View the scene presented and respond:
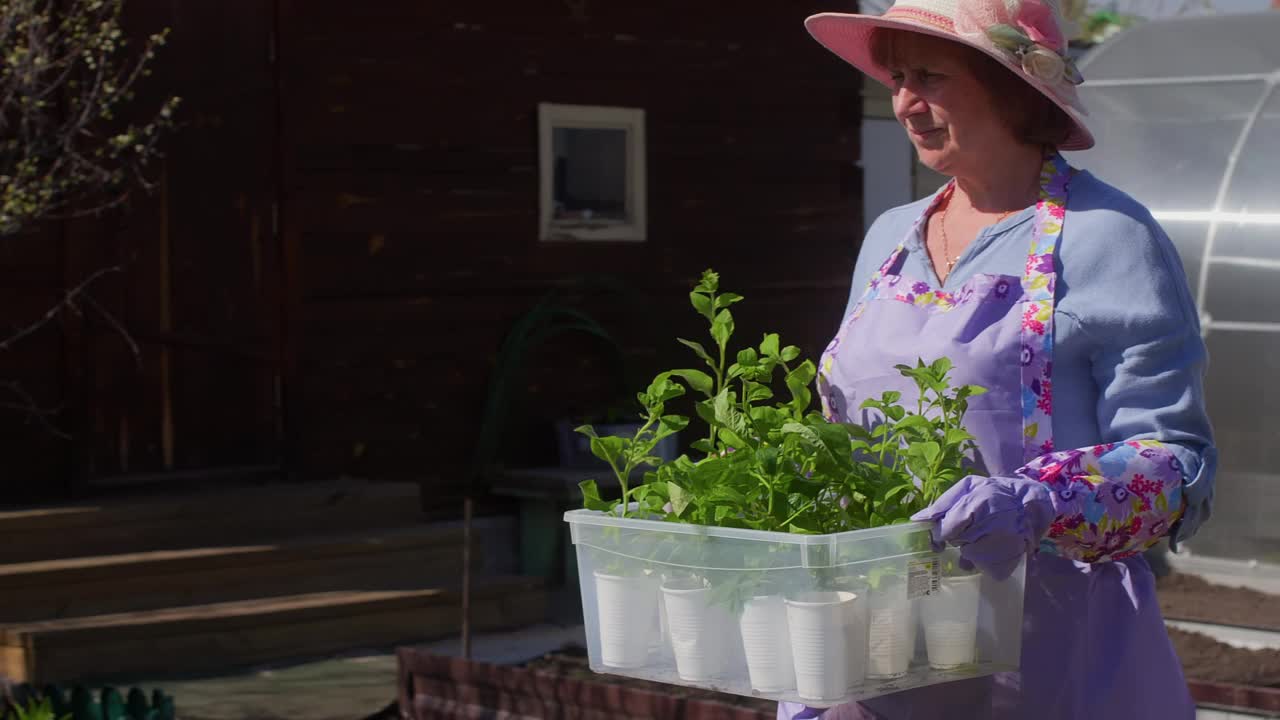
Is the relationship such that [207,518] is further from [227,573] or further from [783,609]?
[783,609]

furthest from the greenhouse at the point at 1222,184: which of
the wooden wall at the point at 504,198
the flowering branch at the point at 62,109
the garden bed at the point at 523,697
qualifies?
the flowering branch at the point at 62,109

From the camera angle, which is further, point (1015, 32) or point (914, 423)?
point (1015, 32)

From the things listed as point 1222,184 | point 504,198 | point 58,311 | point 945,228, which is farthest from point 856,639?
point 1222,184

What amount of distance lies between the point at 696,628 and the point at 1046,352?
56cm

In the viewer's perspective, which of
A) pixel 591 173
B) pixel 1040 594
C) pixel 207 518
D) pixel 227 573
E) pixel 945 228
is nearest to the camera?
pixel 1040 594

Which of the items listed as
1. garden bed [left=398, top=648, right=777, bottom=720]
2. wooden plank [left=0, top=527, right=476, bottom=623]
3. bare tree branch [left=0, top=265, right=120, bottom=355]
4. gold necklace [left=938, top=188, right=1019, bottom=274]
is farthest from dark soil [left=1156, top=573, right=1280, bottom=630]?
gold necklace [left=938, top=188, right=1019, bottom=274]

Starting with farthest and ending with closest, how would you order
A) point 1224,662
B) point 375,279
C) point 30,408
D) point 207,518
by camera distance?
1. point 375,279
2. point 207,518
3. point 30,408
4. point 1224,662

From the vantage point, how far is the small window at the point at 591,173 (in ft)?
30.2

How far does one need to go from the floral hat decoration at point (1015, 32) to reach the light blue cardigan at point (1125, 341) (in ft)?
0.46

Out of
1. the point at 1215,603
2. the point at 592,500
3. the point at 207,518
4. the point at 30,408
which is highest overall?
the point at 592,500

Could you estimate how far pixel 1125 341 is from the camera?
2180 millimetres

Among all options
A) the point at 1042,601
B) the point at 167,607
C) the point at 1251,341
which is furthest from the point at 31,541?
the point at 1042,601

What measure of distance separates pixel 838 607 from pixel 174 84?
7.73 m

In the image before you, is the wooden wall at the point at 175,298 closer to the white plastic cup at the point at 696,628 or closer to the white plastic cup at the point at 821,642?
the white plastic cup at the point at 696,628
